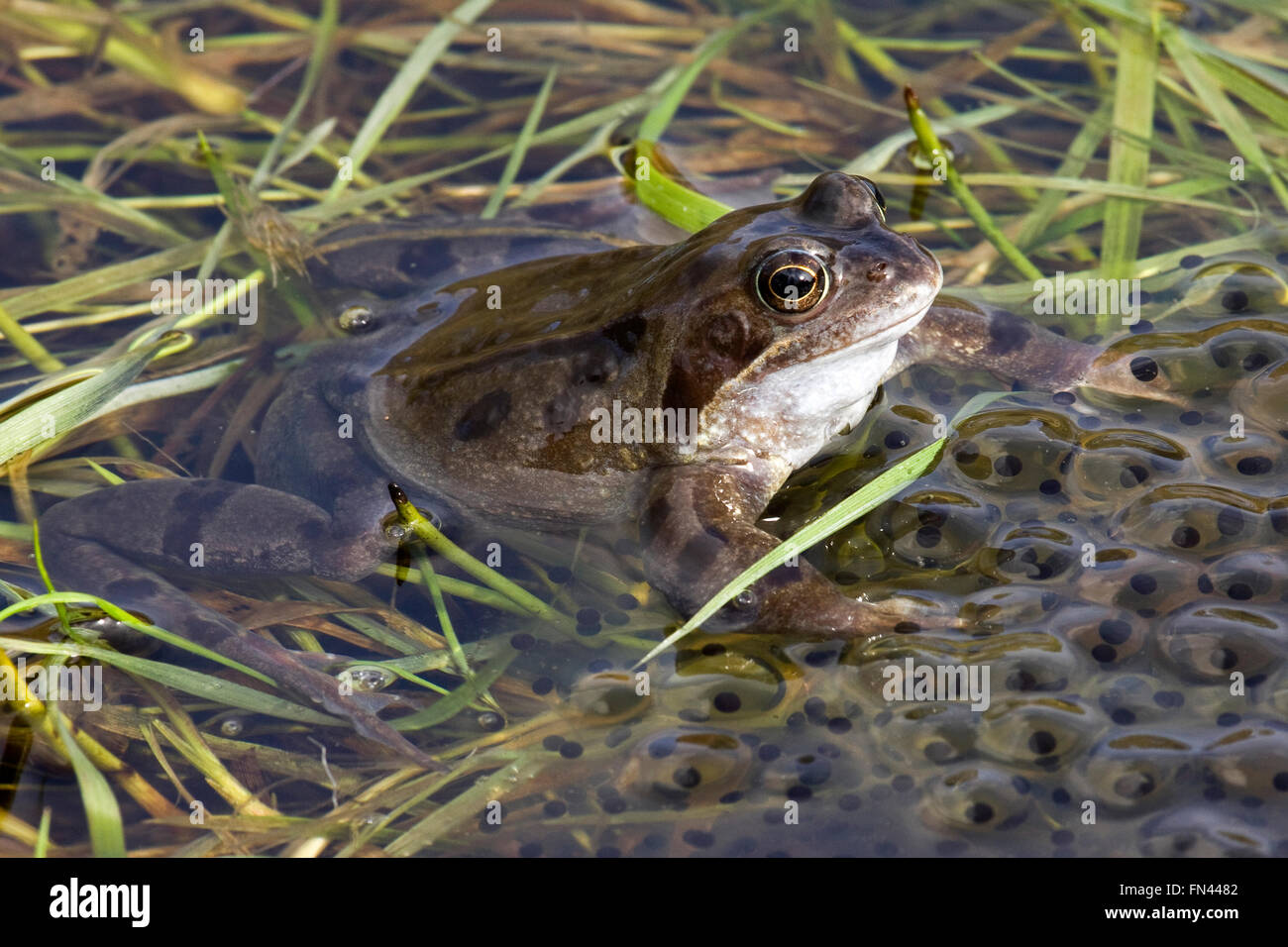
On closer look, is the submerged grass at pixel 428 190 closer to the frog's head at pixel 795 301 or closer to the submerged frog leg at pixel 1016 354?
the submerged frog leg at pixel 1016 354

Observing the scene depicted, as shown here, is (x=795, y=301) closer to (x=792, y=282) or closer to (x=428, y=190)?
(x=792, y=282)

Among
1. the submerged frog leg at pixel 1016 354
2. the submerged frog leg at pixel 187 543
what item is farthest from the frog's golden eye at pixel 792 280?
the submerged frog leg at pixel 187 543

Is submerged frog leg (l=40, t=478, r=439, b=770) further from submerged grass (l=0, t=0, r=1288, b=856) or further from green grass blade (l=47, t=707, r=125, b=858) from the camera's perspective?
green grass blade (l=47, t=707, r=125, b=858)

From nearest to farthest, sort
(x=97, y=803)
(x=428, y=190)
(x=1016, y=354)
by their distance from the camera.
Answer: (x=97, y=803), (x=1016, y=354), (x=428, y=190)

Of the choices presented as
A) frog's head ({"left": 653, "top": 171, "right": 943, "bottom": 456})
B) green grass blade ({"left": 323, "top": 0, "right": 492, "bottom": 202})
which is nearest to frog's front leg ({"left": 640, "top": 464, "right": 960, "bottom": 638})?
frog's head ({"left": 653, "top": 171, "right": 943, "bottom": 456})

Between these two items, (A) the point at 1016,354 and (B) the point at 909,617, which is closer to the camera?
(B) the point at 909,617

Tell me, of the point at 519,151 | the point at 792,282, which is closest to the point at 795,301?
the point at 792,282

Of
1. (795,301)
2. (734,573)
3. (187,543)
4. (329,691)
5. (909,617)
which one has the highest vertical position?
(795,301)

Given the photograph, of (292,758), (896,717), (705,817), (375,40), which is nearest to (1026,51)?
(375,40)
